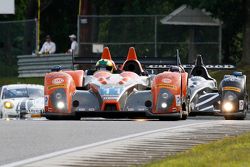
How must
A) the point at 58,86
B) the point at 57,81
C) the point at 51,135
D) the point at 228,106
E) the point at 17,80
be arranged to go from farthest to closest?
the point at 17,80, the point at 228,106, the point at 57,81, the point at 58,86, the point at 51,135

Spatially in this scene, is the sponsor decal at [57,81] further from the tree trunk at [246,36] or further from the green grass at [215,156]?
the tree trunk at [246,36]

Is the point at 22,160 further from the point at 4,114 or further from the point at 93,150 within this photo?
the point at 4,114

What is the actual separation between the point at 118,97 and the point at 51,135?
6214mm

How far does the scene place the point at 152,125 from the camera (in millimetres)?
19422

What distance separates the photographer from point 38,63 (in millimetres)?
47812

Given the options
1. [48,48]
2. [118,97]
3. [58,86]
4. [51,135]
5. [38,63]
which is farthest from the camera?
[48,48]

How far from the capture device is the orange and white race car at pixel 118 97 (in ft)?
75.5

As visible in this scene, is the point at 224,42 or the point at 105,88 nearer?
the point at 105,88

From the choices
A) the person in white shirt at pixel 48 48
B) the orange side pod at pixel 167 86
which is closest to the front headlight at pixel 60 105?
the orange side pod at pixel 167 86

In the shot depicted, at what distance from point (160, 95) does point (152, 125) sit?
3780mm

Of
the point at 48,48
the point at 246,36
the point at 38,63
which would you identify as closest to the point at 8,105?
the point at 38,63

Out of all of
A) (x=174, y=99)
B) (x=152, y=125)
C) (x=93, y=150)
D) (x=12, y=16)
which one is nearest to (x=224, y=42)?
(x=12, y=16)

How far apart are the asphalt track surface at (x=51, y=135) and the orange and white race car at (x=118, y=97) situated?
290 centimetres

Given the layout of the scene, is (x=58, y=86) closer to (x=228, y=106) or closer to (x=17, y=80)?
(x=228, y=106)
